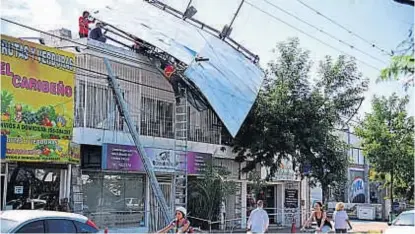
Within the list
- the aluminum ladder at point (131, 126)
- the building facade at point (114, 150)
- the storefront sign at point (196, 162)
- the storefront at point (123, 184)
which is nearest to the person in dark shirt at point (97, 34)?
the building facade at point (114, 150)

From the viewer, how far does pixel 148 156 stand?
21.2 metres

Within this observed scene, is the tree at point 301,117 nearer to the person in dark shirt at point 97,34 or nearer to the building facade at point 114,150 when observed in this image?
the building facade at point 114,150

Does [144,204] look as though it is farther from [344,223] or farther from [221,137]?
[344,223]

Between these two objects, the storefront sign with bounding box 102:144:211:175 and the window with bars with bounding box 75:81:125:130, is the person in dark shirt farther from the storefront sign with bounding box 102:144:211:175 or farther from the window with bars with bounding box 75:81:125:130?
the storefront sign with bounding box 102:144:211:175

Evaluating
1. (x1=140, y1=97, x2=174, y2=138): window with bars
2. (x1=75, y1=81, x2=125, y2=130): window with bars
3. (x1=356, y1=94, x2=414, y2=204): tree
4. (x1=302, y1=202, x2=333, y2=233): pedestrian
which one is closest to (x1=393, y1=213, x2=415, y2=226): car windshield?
(x1=302, y1=202, x2=333, y2=233): pedestrian

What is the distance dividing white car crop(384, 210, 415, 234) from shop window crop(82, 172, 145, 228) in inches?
352

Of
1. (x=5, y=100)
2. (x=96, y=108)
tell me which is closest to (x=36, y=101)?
(x=5, y=100)

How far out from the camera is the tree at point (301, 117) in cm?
2524

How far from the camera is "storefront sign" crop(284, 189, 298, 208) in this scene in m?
30.2

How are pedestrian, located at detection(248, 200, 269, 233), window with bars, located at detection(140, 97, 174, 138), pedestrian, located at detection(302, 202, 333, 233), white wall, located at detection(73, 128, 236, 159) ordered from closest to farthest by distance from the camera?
pedestrian, located at detection(302, 202, 333, 233) → pedestrian, located at detection(248, 200, 269, 233) → white wall, located at detection(73, 128, 236, 159) → window with bars, located at detection(140, 97, 174, 138)

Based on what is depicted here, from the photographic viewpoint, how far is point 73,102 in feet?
63.1

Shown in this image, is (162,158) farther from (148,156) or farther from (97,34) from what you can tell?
(97,34)

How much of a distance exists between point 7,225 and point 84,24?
13.2 metres

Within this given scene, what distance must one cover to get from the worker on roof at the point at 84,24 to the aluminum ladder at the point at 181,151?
14.6ft
